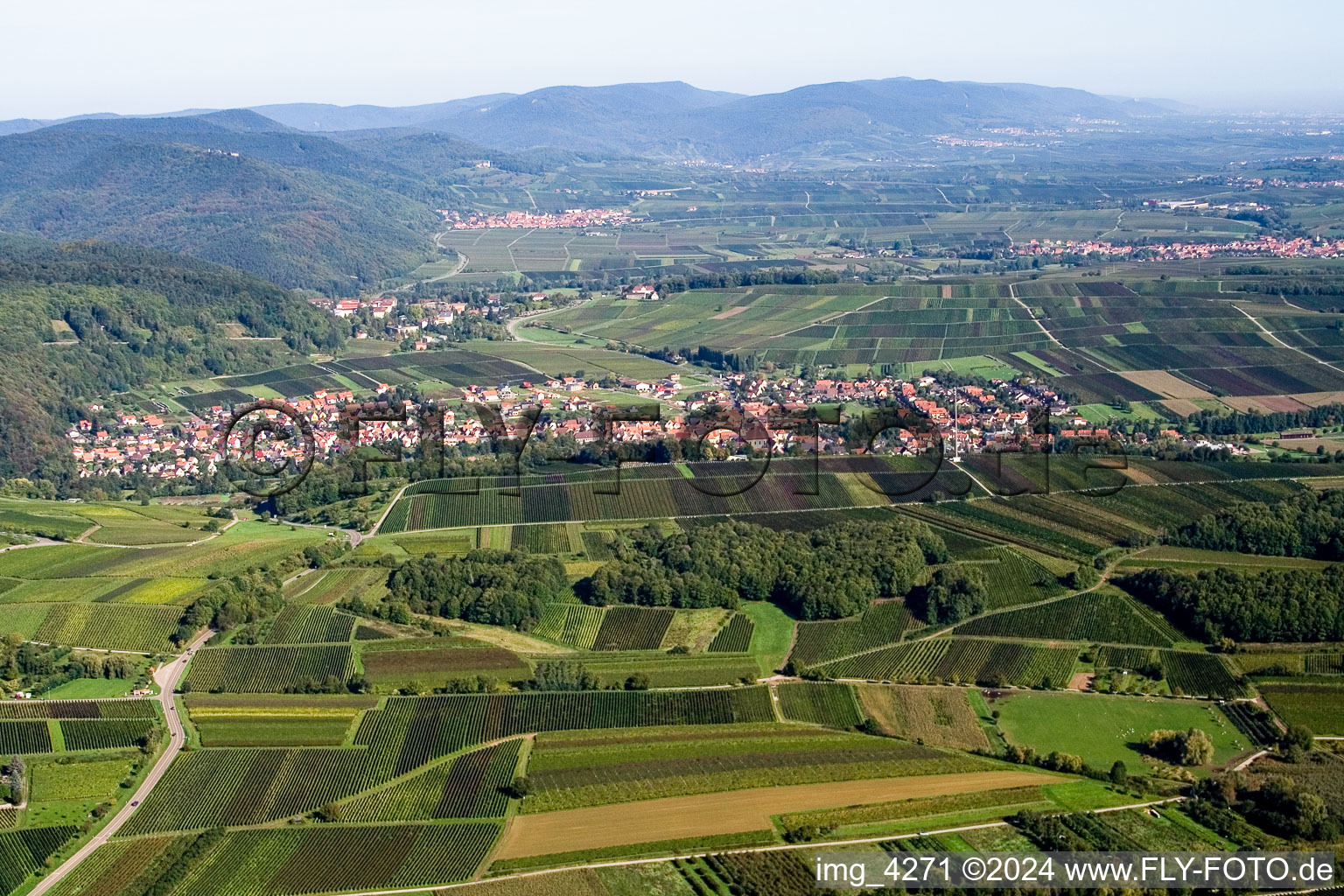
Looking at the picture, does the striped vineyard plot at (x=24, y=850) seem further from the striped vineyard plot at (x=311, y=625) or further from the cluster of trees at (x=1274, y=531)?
the cluster of trees at (x=1274, y=531)

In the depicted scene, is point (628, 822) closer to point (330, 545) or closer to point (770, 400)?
point (330, 545)

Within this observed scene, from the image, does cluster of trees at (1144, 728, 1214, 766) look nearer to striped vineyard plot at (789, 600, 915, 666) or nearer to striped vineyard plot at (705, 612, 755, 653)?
striped vineyard plot at (789, 600, 915, 666)

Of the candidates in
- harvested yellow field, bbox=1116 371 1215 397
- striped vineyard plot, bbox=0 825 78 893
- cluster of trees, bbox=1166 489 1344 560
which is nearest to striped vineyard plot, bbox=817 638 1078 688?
cluster of trees, bbox=1166 489 1344 560

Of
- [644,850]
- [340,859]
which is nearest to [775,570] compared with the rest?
[644,850]

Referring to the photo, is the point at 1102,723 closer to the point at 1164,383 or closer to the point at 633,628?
the point at 633,628

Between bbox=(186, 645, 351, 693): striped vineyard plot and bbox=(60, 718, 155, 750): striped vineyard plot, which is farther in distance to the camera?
bbox=(186, 645, 351, 693): striped vineyard plot

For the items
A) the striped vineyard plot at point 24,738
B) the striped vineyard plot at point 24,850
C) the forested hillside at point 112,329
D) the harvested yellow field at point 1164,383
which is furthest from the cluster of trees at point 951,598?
the forested hillside at point 112,329
